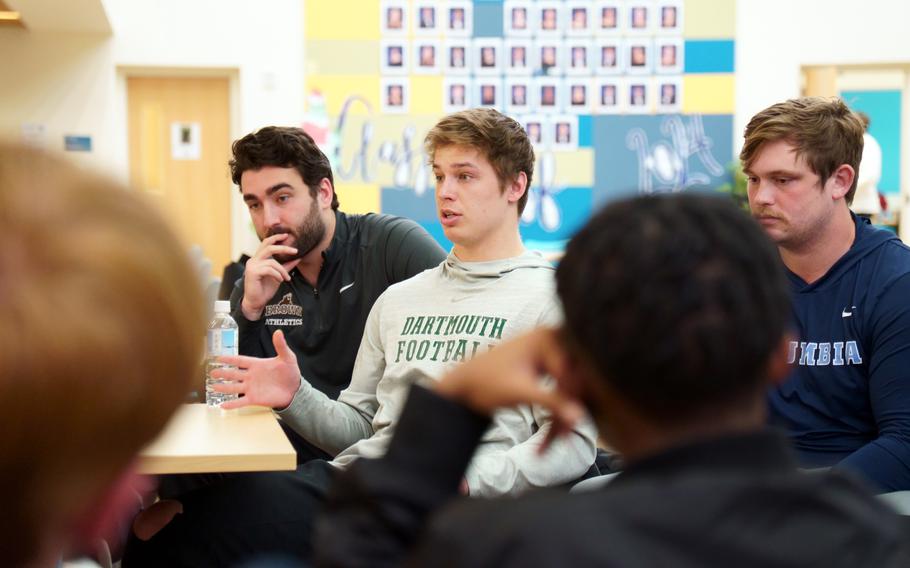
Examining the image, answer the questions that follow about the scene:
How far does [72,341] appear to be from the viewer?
1.99 feet

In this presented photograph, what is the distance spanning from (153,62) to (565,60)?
340cm

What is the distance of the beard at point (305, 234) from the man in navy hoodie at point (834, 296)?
4.29 ft

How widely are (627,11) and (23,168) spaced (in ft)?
27.2

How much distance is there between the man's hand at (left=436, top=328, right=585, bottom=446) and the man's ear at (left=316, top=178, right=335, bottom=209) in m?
2.29

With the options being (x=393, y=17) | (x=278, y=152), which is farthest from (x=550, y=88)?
(x=278, y=152)

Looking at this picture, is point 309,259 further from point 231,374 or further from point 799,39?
point 799,39

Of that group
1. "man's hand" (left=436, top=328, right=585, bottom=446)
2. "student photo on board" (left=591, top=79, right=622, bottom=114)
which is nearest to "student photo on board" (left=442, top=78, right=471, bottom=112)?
"student photo on board" (left=591, top=79, right=622, bottom=114)

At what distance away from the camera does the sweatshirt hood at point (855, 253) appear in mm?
2246

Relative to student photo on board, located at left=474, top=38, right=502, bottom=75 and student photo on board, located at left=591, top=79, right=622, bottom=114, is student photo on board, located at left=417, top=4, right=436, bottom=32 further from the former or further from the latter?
student photo on board, located at left=591, top=79, right=622, bottom=114

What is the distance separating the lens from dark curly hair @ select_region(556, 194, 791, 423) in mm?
795

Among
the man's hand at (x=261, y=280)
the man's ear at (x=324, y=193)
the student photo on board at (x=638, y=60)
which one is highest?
the student photo on board at (x=638, y=60)

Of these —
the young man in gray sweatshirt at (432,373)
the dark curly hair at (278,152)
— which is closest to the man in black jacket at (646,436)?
the young man in gray sweatshirt at (432,373)

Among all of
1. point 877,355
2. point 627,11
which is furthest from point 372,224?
point 627,11

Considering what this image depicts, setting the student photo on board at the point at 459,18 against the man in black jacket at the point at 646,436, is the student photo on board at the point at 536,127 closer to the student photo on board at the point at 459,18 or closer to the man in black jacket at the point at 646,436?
the student photo on board at the point at 459,18
